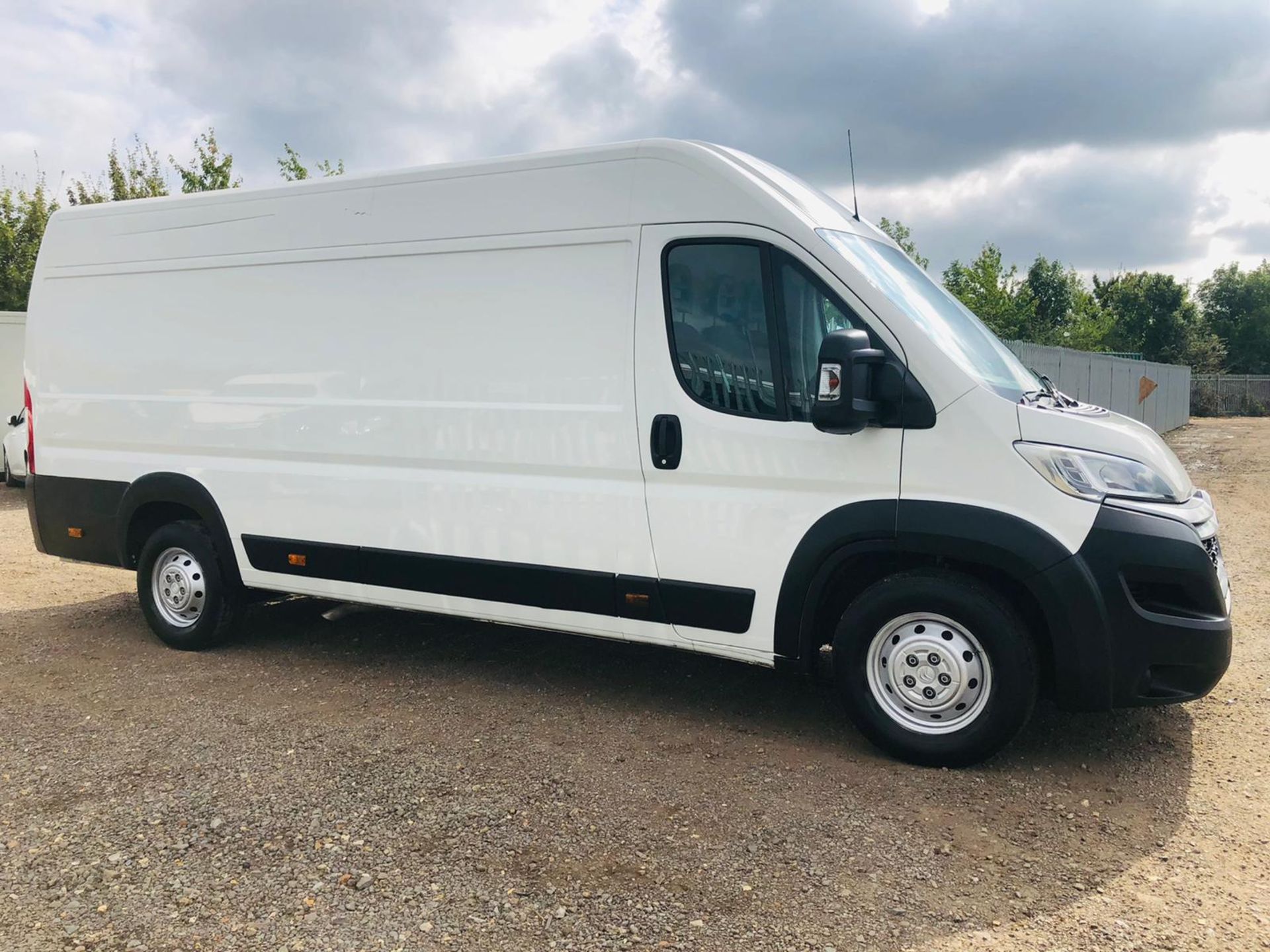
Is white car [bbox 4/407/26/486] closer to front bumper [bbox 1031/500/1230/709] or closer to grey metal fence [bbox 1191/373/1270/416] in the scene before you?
front bumper [bbox 1031/500/1230/709]

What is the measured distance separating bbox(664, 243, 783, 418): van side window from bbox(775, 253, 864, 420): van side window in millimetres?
77

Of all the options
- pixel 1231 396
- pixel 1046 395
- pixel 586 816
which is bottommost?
pixel 586 816

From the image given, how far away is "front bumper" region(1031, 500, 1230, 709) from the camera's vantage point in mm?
3885

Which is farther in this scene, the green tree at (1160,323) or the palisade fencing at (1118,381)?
the green tree at (1160,323)

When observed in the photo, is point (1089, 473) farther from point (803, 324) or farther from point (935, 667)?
point (803, 324)

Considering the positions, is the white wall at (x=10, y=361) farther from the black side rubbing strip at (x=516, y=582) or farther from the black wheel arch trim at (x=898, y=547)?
the black wheel arch trim at (x=898, y=547)

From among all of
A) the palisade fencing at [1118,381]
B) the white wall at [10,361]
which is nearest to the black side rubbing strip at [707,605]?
the palisade fencing at [1118,381]

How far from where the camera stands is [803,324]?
4344 millimetres

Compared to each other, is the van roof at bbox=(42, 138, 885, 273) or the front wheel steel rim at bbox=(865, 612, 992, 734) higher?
the van roof at bbox=(42, 138, 885, 273)

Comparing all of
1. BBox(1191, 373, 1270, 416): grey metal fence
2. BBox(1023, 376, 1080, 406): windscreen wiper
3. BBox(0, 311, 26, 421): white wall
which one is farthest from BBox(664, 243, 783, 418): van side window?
BBox(1191, 373, 1270, 416): grey metal fence

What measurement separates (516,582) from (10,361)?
13.6 metres

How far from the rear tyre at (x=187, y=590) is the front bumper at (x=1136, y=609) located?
4.60 m

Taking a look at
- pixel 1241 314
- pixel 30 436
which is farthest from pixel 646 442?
pixel 1241 314

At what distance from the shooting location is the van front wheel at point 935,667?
160 inches
